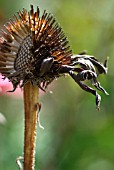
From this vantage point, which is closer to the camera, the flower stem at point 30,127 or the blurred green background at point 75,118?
the flower stem at point 30,127

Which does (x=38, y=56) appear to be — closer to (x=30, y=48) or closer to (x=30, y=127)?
Answer: (x=30, y=48)

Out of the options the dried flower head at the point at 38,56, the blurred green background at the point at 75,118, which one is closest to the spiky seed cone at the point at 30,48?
the dried flower head at the point at 38,56

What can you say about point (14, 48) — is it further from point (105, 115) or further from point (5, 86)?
point (105, 115)

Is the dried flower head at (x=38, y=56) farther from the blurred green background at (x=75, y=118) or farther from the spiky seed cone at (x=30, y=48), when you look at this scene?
the blurred green background at (x=75, y=118)

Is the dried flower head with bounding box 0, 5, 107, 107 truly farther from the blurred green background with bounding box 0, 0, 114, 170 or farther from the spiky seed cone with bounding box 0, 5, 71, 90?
the blurred green background with bounding box 0, 0, 114, 170

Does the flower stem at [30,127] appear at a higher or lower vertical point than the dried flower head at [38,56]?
lower
